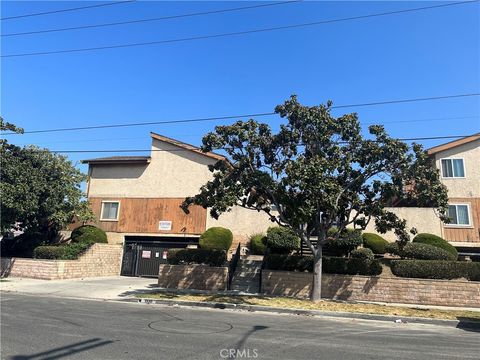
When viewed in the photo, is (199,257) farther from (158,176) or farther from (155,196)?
(158,176)

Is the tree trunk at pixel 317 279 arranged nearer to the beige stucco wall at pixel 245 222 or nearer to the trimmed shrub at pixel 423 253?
the trimmed shrub at pixel 423 253

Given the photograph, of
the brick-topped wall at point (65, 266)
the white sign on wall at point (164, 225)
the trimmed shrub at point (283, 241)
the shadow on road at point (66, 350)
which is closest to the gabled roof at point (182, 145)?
the white sign on wall at point (164, 225)

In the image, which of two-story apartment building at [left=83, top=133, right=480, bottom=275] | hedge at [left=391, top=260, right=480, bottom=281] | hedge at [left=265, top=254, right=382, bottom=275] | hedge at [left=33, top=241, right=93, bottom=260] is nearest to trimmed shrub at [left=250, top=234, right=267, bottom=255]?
two-story apartment building at [left=83, top=133, right=480, bottom=275]

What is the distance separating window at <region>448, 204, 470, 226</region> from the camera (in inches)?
1024

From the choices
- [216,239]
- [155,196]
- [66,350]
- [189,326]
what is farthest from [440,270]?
[155,196]

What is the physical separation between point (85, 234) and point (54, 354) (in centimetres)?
1992

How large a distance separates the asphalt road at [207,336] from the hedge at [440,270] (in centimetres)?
550

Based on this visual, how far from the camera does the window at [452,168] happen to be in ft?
89.4

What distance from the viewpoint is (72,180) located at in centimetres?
2508

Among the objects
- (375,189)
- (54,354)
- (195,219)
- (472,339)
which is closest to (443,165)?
(375,189)

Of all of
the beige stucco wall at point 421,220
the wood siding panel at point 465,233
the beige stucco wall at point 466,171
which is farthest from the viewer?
the beige stucco wall at point 466,171

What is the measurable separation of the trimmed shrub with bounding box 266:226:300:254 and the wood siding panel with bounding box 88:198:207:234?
765 cm

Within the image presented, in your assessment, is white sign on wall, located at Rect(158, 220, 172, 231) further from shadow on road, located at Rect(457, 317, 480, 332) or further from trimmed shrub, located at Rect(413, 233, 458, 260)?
shadow on road, located at Rect(457, 317, 480, 332)

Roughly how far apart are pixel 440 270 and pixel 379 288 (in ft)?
8.20
